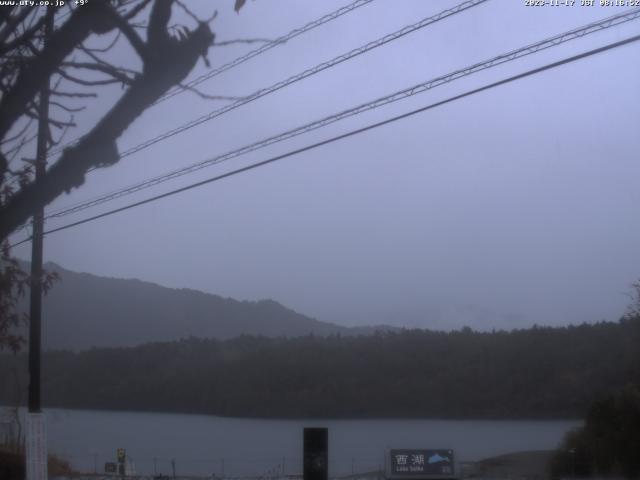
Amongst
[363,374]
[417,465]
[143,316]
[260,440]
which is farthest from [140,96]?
[143,316]

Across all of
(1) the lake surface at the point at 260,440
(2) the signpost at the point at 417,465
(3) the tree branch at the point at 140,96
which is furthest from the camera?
(1) the lake surface at the point at 260,440

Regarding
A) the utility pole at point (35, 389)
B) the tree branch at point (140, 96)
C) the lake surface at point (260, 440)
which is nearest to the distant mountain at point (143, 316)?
the lake surface at point (260, 440)

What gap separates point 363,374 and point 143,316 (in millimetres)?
19429

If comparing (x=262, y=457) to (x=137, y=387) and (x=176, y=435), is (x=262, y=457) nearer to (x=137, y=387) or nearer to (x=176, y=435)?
(x=176, y=435)

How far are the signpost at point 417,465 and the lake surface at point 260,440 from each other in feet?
5.11

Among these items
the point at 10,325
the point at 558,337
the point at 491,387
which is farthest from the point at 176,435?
the point at 10,325

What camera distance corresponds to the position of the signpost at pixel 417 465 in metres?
21.1

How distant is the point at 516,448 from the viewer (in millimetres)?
26562

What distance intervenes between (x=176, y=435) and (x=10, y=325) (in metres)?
19.3

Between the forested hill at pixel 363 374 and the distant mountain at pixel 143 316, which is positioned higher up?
the distant mountain at pixel 143 316

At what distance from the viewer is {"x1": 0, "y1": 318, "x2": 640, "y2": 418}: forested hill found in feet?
100

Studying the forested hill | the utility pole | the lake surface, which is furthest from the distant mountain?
the utility pole

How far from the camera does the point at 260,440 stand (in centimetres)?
2994

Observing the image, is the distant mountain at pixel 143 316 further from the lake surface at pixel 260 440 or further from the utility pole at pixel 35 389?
the utility pole at pixel 35 389
